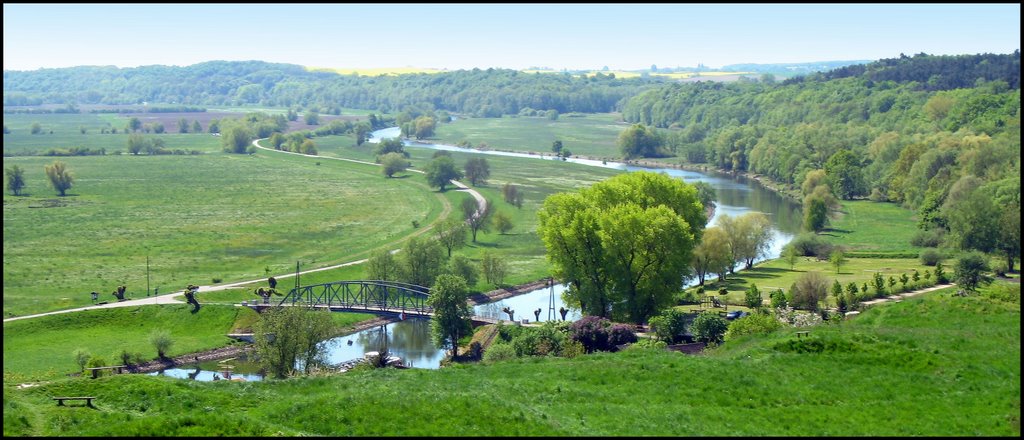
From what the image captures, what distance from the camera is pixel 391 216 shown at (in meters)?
104

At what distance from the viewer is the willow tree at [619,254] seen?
183ft

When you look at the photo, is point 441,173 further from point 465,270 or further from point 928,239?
point 928,239

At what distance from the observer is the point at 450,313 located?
55469 mm

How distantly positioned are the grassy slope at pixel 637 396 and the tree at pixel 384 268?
33.9m

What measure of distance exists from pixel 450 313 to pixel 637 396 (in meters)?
26.1

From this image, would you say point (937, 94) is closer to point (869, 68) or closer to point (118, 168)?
point (869, 68)

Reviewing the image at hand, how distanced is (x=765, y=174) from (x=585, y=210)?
85.8m

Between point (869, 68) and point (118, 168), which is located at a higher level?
point (869, 68)

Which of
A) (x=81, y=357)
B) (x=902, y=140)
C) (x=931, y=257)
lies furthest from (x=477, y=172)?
(x=81, y=357)

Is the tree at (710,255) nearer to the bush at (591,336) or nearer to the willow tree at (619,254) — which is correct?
the willow tree at (619,254)

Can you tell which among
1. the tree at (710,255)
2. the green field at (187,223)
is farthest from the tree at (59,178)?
the tree at (710,255)

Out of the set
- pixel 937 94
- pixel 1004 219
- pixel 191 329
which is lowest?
pixel 191 329

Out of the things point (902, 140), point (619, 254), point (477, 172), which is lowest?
point (477, 172)

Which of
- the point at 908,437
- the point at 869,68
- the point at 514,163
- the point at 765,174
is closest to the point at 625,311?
the point at 908,437
